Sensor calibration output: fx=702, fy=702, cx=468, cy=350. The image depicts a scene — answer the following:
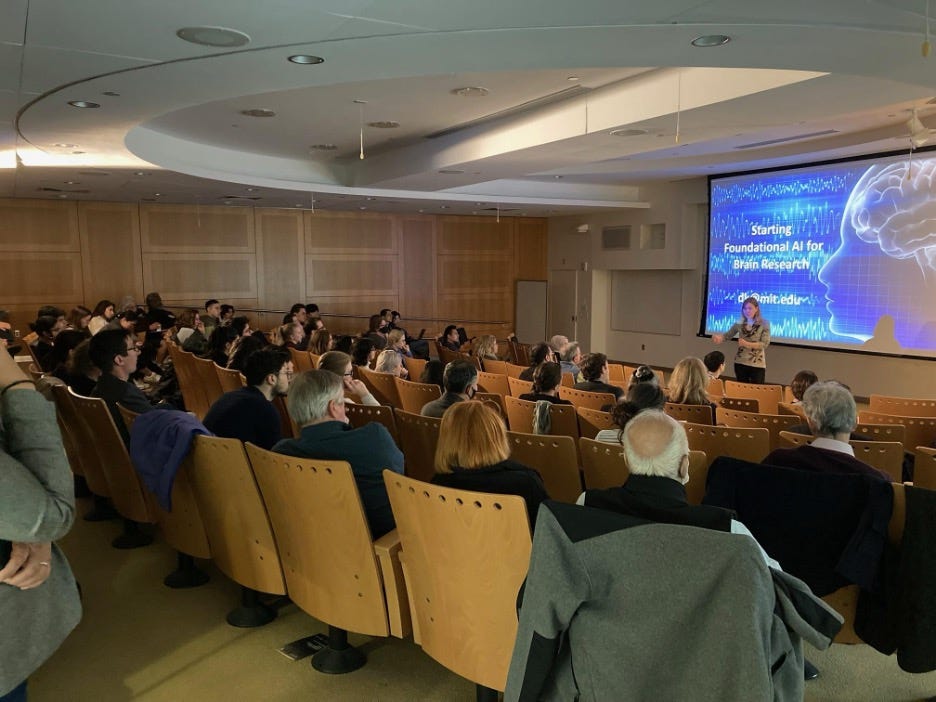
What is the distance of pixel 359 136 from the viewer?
28.4 ft

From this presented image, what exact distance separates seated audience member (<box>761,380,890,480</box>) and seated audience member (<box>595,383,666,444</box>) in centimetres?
74

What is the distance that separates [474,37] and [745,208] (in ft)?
28.6

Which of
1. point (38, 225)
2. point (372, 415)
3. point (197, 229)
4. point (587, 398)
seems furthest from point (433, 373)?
point (38, 225)

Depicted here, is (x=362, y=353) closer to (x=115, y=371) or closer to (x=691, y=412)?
(x=115, y=371)

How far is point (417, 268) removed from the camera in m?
15.1

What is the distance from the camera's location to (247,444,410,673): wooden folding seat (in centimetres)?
257

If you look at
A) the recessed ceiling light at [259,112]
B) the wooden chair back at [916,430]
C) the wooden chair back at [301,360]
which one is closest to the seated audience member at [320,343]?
the wooden chair back at [301,360]

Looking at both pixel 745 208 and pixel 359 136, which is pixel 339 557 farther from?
pixel 745 208

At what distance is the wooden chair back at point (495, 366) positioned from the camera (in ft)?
25.0

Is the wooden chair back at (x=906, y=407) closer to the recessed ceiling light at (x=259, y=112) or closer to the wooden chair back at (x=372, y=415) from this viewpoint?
the wooden chair back at (x=372, y=415)

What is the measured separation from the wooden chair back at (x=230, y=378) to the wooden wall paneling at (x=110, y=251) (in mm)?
6964

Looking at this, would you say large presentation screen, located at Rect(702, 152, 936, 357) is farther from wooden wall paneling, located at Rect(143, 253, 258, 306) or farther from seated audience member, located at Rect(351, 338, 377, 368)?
wooden wall paneling, located at Rect(143, 253, 258, 306)

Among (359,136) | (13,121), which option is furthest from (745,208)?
(13,121)

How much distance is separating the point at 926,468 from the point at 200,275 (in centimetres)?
1183
